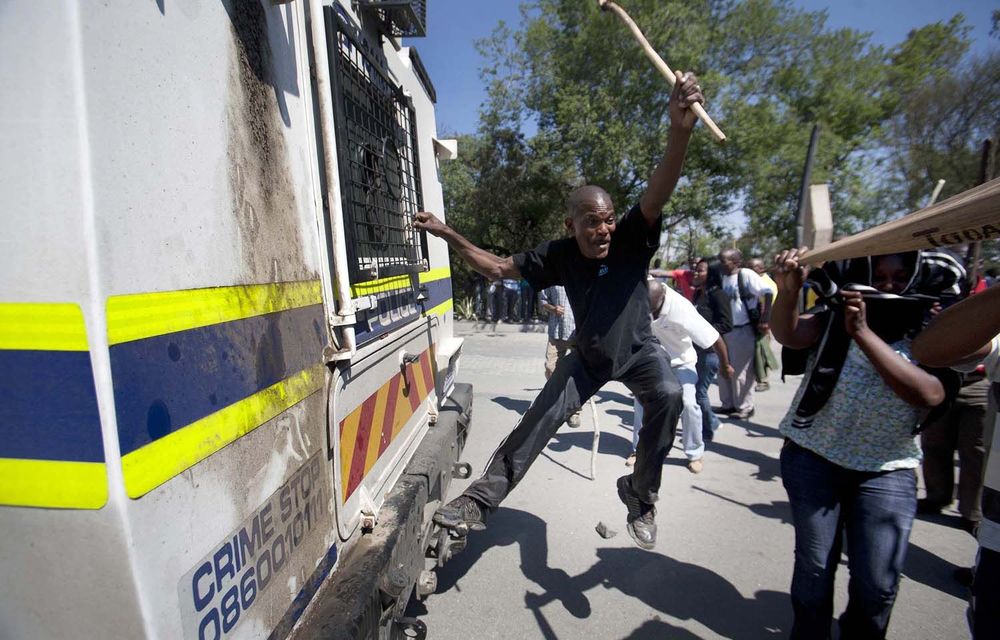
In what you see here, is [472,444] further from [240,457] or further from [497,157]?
[497,157]

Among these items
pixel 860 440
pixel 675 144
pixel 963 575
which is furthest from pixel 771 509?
pixel 675 144

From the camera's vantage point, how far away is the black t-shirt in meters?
2.47

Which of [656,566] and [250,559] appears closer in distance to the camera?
[250,559]

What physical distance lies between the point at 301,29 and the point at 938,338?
7.83 feet

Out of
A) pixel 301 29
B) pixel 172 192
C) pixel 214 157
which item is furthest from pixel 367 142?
pixel 172 192

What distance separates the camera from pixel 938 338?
1.71 metres

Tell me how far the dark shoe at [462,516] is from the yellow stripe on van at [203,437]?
1.10 metres

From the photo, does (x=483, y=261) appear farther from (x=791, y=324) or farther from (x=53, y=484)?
(x=53, y=484)

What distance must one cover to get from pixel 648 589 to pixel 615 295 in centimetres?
183

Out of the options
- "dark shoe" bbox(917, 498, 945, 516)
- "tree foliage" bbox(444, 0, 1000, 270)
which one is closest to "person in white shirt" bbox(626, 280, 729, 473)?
"dark shoe" bbox(917, 498, 945, 516)

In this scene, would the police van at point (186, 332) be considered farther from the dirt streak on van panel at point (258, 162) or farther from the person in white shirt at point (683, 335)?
the person in white shirt at point (683, 335)

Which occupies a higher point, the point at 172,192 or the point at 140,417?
the point at 172,192

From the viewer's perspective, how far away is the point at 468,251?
2564mm

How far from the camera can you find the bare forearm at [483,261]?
101 inches
